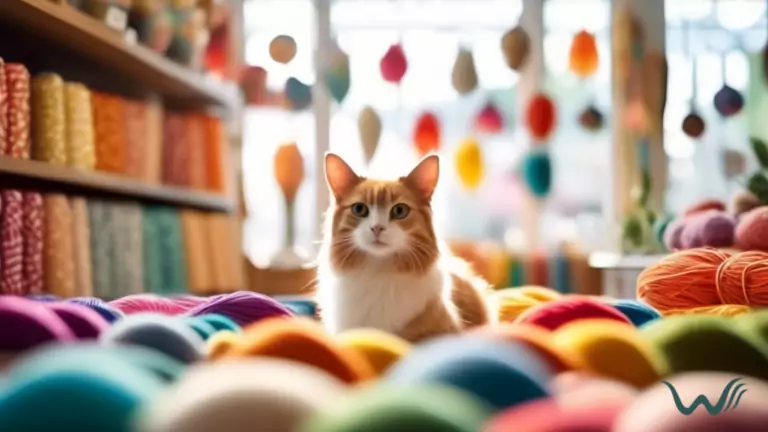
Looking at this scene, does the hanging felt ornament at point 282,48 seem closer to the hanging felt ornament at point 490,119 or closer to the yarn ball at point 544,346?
the hanging felt ornament at point 490,119

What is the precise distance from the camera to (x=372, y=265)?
4.65ft

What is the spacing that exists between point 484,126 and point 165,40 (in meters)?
1.44

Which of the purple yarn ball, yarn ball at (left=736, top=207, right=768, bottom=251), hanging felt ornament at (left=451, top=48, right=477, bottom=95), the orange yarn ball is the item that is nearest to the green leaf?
yarn ball at (left=736, top=207, right=768, bottom=251)

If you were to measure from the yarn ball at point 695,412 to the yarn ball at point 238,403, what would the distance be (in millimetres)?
209

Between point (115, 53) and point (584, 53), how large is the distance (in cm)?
192

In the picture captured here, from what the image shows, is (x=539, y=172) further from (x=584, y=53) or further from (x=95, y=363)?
(x=95, y=363)

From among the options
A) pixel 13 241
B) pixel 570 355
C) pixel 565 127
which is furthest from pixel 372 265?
pixel 565 127

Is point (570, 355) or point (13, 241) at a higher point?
point (13, 241)

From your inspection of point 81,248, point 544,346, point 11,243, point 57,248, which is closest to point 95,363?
point 544,346

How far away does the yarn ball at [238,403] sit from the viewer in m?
0.48

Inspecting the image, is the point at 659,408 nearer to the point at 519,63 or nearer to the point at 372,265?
the point at 372,265

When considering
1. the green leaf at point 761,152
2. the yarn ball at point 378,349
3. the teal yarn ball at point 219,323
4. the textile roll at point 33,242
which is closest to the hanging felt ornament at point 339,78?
the textile roll at point 33,242

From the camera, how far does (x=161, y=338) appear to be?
789mm

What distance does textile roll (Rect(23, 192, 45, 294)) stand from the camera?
5.89 feet
